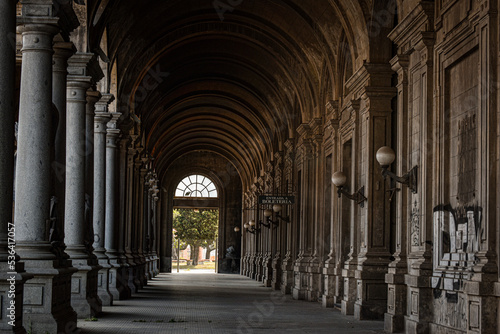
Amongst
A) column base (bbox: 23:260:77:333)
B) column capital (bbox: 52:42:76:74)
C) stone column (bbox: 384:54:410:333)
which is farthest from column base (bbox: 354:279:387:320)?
column capital (bbox: 52:42:76:74)

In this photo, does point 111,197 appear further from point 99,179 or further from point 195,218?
point 195,218

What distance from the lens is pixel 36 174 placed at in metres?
13.2

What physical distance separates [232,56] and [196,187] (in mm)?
33240

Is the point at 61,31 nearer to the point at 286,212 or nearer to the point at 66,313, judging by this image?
the point at 66,313

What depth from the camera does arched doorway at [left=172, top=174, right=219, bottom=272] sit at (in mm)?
65812

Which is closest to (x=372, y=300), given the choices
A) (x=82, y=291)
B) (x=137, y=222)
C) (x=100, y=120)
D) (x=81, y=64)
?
(x=82, y=291)

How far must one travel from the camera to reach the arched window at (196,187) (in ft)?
218

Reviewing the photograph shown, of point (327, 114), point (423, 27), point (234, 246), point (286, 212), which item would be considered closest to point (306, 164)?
point (327, 114)

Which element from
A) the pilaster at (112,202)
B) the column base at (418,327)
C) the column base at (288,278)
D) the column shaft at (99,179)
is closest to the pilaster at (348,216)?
the column base at (418,327)

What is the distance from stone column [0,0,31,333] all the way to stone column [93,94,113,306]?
11.3 m

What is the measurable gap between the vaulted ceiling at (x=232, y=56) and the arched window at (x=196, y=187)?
20.8m

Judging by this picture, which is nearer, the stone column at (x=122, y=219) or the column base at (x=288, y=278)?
the stone column at (x=122, y=219)

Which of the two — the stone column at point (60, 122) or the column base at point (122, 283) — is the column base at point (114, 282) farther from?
the stone column at point (60, 122)

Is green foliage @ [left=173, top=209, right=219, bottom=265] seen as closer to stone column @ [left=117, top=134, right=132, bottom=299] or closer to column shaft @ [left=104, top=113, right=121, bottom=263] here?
stone column @ [left=117, top=134, right=132, bottom=299]
